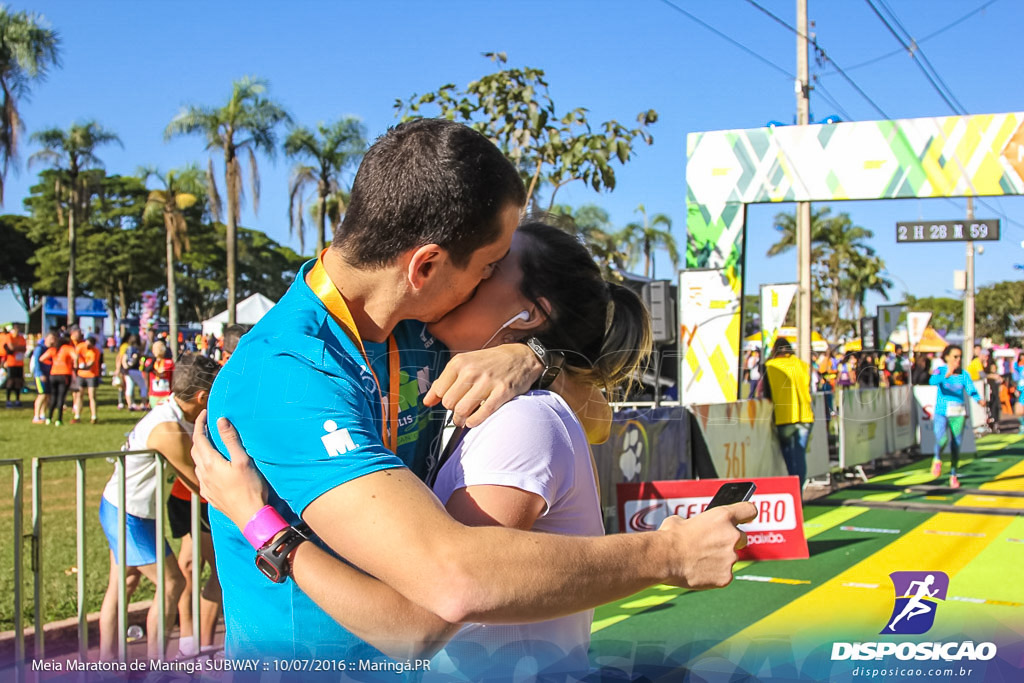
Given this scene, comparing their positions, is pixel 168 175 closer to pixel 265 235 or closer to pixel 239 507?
pixel 265 235

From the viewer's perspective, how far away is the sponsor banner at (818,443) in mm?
11484

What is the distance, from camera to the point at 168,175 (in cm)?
3522

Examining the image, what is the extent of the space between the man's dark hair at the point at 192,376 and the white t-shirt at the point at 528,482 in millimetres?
3723

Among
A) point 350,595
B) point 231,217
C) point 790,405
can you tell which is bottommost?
point 790,405

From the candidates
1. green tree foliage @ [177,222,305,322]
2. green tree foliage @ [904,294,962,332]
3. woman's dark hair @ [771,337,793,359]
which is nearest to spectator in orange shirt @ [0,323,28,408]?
woman's dark hair @ [771,337,793,359]

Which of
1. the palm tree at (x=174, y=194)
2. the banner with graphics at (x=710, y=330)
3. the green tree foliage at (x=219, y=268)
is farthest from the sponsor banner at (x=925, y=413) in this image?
the green tree foliage at (x=219, y=268)

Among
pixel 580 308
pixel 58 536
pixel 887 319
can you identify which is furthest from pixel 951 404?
pixel 580 308

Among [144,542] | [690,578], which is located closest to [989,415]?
[144,542]

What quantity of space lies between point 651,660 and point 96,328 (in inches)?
2004

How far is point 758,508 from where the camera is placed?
5.43 metres

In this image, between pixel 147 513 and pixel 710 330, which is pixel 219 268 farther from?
pixel 147 513

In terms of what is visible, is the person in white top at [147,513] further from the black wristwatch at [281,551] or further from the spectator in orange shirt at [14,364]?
the spectator in orange shirt at [14,364]

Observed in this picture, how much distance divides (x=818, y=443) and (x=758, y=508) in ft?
22.6

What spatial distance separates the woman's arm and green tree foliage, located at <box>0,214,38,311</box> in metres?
53.4
